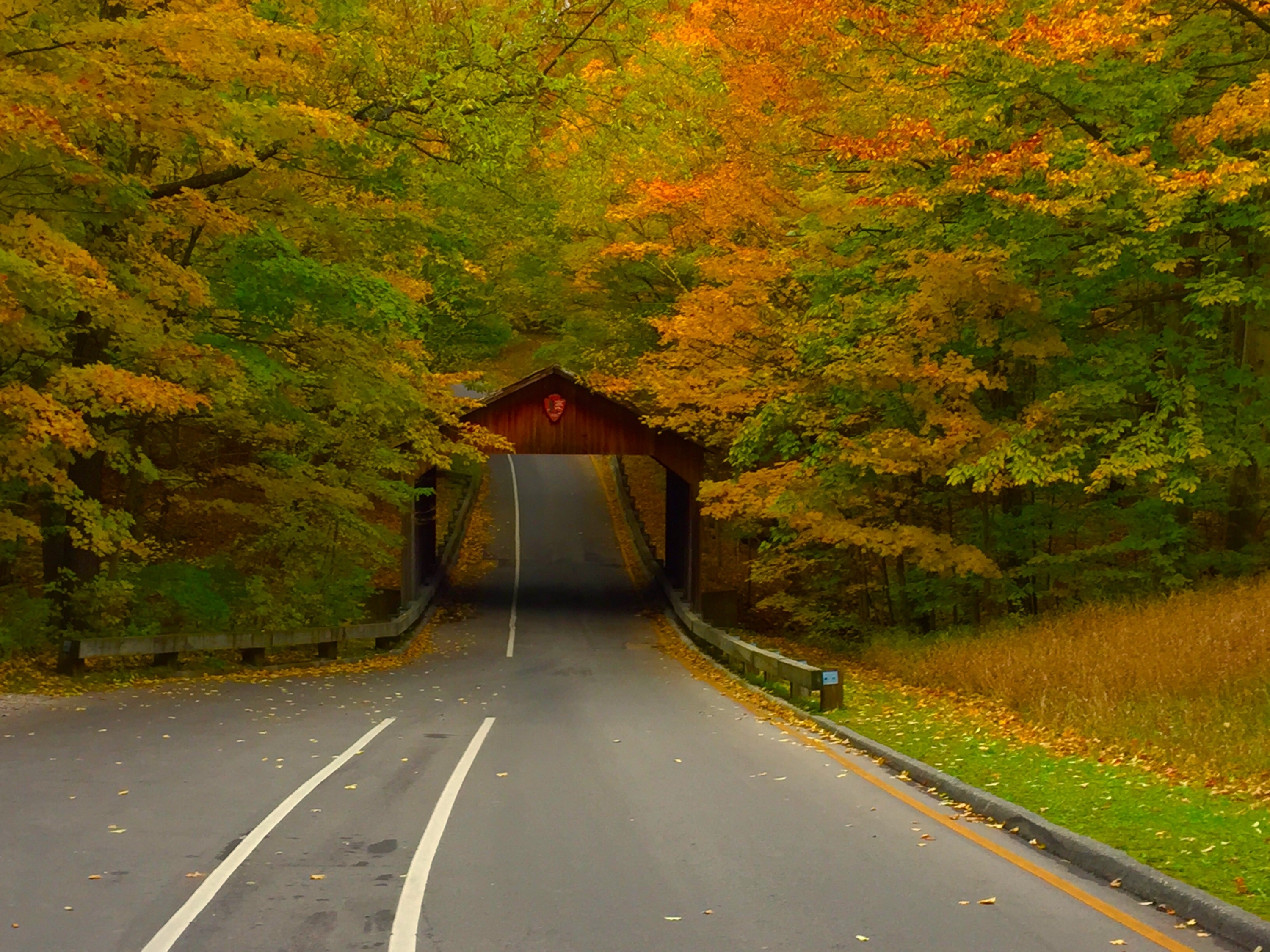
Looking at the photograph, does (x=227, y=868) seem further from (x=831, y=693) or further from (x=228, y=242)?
(x=228, y=242)

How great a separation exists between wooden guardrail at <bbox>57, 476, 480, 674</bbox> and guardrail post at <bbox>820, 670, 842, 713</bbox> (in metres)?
10.4

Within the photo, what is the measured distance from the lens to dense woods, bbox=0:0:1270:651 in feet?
50.2

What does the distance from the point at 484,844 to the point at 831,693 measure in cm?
847

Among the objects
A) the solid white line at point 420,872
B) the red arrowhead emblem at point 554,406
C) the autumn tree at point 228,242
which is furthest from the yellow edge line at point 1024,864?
the red arrowhead emblem at point 554,406

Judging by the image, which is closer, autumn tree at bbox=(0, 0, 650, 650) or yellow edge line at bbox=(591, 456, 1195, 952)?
yellow edge line at bbox=(591, 456, 1195, 952)

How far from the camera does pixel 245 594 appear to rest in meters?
22.8

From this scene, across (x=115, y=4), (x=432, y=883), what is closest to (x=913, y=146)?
(x=115, y=4)

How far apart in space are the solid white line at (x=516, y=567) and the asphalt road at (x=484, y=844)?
523 inches

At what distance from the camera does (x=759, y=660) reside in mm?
19250

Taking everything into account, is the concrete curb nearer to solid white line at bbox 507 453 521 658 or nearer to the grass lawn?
the grass lawn

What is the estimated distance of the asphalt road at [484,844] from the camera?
19.5 ft

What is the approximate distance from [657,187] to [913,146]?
28.2 feet

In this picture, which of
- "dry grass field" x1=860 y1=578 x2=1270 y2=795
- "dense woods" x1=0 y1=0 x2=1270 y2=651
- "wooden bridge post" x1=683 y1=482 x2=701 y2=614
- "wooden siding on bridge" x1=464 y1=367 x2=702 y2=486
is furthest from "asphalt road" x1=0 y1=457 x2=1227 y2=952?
"wooden siding on bridge" x1=464 y1=367 x2=702 y2=486

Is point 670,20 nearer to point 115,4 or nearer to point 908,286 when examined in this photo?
point 908,286
